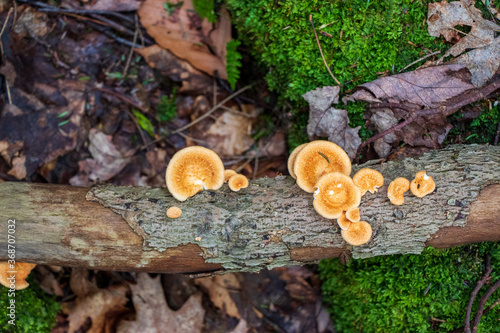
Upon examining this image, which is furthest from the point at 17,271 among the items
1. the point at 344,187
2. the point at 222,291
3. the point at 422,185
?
the point at 422,185

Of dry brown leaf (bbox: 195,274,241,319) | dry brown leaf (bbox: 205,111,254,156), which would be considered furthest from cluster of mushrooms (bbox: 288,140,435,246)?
dry brown leaf (bbox: 195,274,241,319)

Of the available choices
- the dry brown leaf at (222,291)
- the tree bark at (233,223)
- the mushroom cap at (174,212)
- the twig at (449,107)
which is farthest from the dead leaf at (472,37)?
the dry brown leaf at (222,291)

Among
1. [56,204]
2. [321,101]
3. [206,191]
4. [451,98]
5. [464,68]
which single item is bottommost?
[56,204]

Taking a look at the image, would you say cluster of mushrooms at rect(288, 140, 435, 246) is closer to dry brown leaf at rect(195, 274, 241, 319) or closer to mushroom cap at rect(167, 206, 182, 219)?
mushroom cap at rect(167, 206, 182, 219)

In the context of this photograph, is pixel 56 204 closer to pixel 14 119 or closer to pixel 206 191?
pixel 206 191

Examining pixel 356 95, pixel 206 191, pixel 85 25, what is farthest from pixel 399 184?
pixel 85 25
